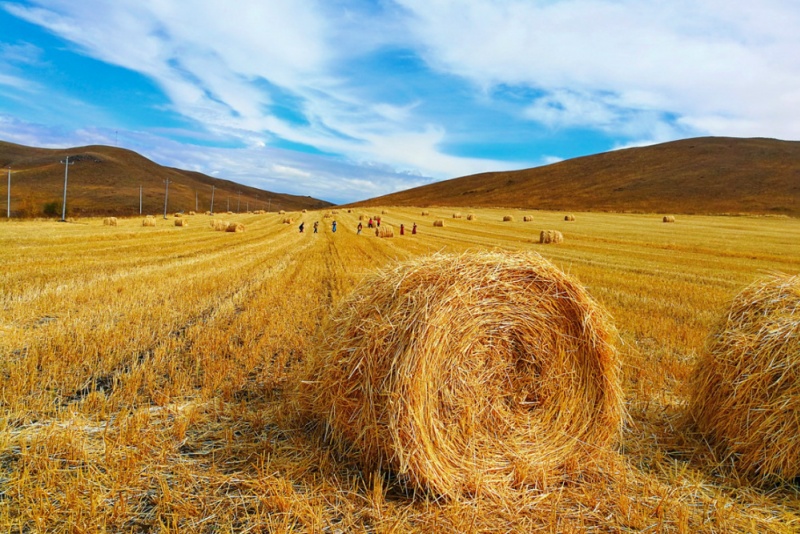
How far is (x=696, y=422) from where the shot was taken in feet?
13.7

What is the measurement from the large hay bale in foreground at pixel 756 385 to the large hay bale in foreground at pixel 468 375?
2.87 ft

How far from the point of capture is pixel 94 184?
326 feet

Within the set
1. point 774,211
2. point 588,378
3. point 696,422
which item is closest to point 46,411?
point 588,378

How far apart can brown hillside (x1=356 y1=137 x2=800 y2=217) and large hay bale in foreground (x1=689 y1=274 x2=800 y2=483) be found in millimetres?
53977

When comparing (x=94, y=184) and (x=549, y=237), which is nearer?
(x=549, y=237)

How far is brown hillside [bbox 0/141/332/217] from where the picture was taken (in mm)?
74438

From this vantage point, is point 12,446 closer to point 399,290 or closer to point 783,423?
point 399,290

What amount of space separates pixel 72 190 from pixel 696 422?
107846mm

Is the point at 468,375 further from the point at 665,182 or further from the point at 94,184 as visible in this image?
the point at 94,184

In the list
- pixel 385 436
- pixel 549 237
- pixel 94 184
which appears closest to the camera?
pixel 385 436

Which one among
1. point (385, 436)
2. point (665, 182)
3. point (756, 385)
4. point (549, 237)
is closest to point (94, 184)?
point (549, 237)

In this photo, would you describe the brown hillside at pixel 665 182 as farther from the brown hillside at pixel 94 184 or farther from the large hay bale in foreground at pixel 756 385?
the brown hillside at pixel 94 184

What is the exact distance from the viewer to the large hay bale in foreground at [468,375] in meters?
3.29

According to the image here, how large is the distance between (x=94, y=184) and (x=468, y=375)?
117336mm
